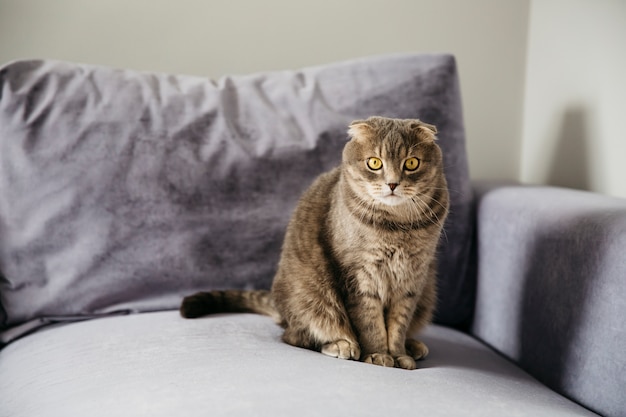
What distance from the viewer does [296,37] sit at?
210 cm

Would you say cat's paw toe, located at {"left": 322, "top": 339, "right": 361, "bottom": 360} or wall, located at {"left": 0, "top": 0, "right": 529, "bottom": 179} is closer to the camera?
cat's paw toe, located at {"left": 322, "top": 339, "right": 361, "bottom": 360}

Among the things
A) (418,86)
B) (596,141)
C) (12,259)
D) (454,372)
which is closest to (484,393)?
(454,372)

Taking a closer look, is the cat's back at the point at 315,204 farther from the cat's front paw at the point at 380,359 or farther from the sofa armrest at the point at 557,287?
the sofa armrest at the point at 557,287

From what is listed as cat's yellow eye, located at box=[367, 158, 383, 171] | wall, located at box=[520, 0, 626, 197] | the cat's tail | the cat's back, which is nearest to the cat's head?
cat's yellow eye, located at box=[367, 158, 383, 171]

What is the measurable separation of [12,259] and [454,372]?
107cm

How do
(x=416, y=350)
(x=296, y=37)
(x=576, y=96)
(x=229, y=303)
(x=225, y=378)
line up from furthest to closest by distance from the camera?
(x=296, y=37)
(x=576, y=96)
(x=229, y=303)
(x=416, y=350)
(x=225, y=378)

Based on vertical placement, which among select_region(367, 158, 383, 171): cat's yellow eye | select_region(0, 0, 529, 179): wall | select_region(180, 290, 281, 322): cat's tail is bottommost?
select_region(180, 290, 281, 322): cat's tail

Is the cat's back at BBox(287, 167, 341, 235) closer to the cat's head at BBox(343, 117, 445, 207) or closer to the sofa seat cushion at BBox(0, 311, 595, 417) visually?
the cat's head at BBox(343, 117, 445, 207)

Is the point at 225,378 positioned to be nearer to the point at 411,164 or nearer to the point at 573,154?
the point at 411,164

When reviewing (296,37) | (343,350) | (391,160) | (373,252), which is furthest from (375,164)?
(296,37)

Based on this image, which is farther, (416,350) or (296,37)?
(296,37)

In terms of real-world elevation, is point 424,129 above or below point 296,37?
below

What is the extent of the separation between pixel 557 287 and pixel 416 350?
1.12ft

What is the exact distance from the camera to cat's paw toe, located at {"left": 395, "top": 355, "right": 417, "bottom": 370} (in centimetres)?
128
